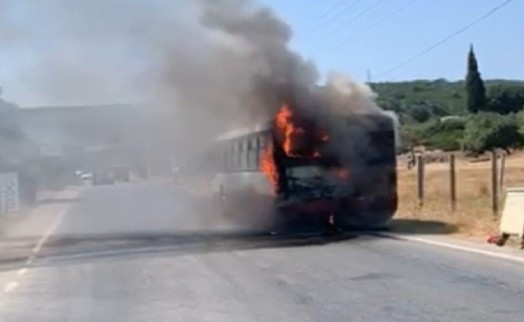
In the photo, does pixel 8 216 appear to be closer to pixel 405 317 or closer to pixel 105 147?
pixel 405 317

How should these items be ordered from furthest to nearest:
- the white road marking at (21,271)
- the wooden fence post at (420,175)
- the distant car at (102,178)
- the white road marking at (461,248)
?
the distant car at (102,178)
the wooden fence post at (420,175)
the white road marking at (21,271)
the white road marking at (461,248)

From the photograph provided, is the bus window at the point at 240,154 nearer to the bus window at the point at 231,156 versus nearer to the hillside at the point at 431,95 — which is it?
the bus window at the point at 231,156

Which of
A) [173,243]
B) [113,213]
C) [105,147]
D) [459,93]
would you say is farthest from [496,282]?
[459,93]

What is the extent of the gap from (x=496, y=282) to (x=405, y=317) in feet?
13.0

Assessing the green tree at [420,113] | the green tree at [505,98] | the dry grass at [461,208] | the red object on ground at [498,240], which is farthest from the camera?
the green tree at [505,98]

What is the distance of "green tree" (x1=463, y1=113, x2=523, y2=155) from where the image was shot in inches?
3688

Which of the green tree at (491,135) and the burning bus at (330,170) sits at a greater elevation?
the green tree at (491,135)

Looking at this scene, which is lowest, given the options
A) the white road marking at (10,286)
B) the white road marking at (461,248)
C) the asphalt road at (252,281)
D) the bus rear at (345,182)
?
the white road marking at (10,286)

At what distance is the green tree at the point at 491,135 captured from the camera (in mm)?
93688

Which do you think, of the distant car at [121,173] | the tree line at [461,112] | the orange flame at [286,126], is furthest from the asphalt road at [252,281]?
the distant car at [121,173]

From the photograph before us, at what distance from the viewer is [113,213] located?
50.3 meters

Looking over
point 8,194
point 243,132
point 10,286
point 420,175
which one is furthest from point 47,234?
point 8,194

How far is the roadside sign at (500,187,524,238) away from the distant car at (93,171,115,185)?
8764 centimetres

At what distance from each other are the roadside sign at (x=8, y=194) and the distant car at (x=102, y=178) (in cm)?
5159
